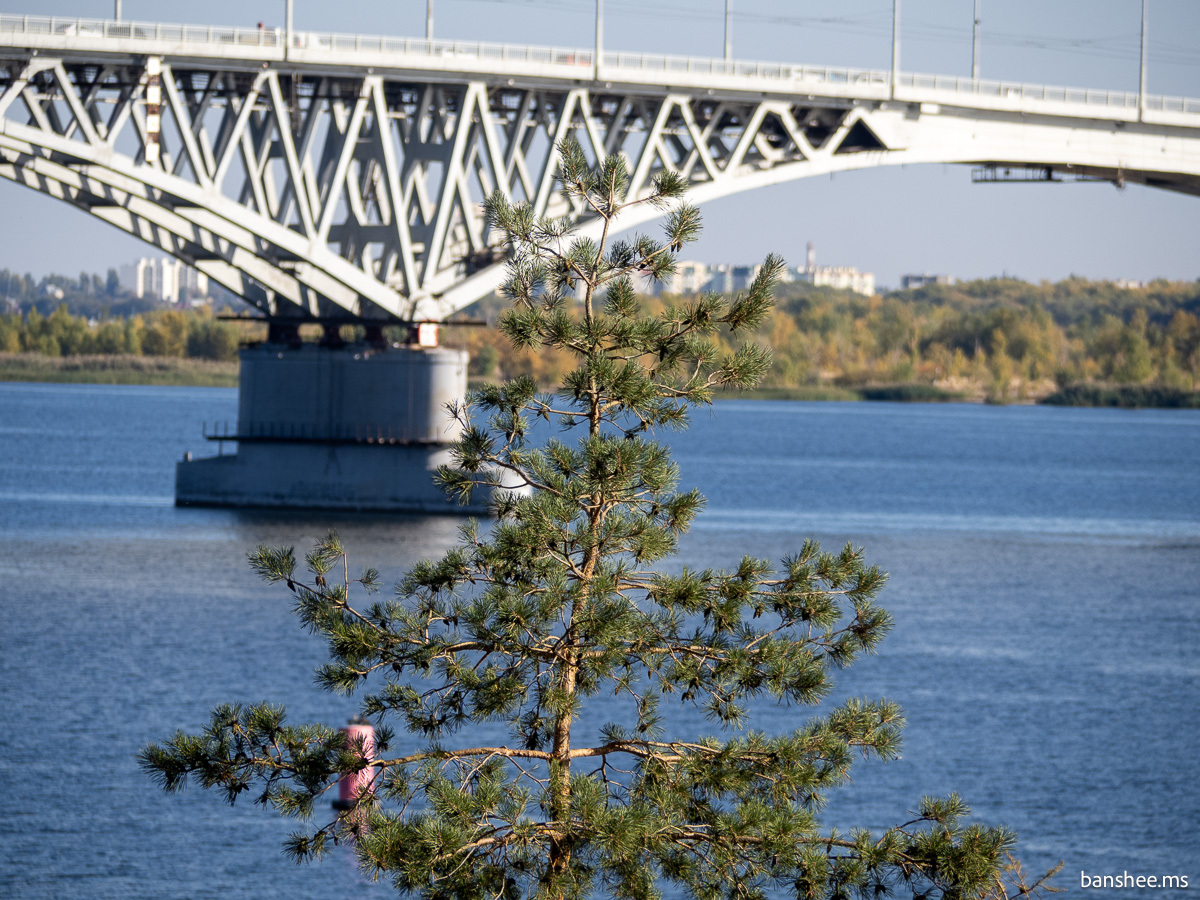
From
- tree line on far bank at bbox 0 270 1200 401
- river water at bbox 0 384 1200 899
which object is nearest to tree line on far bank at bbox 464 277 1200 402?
tree line on far bank at bbox 0 270 1200 401

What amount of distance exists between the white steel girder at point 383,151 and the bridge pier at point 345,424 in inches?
63.5

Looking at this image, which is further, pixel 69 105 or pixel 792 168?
pixel 792 168

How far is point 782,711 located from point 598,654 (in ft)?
62.7

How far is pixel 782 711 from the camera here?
1170 inches

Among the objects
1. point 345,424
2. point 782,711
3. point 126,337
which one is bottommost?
point 782,711

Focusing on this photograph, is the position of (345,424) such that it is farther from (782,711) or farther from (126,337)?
(126,337)

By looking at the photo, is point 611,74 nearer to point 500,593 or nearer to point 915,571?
point 915,571

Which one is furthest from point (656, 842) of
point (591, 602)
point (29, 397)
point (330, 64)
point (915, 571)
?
point (29, 397)

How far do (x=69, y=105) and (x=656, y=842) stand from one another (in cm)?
3925

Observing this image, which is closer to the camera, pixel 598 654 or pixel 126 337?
pixel 598 654

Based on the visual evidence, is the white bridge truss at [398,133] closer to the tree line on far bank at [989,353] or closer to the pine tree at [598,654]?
the pine tree at [598,654]

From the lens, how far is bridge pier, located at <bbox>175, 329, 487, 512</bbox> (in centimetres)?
5478

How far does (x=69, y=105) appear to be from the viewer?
4588 centimetres

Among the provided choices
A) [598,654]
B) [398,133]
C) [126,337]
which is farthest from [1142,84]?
[126,337]
